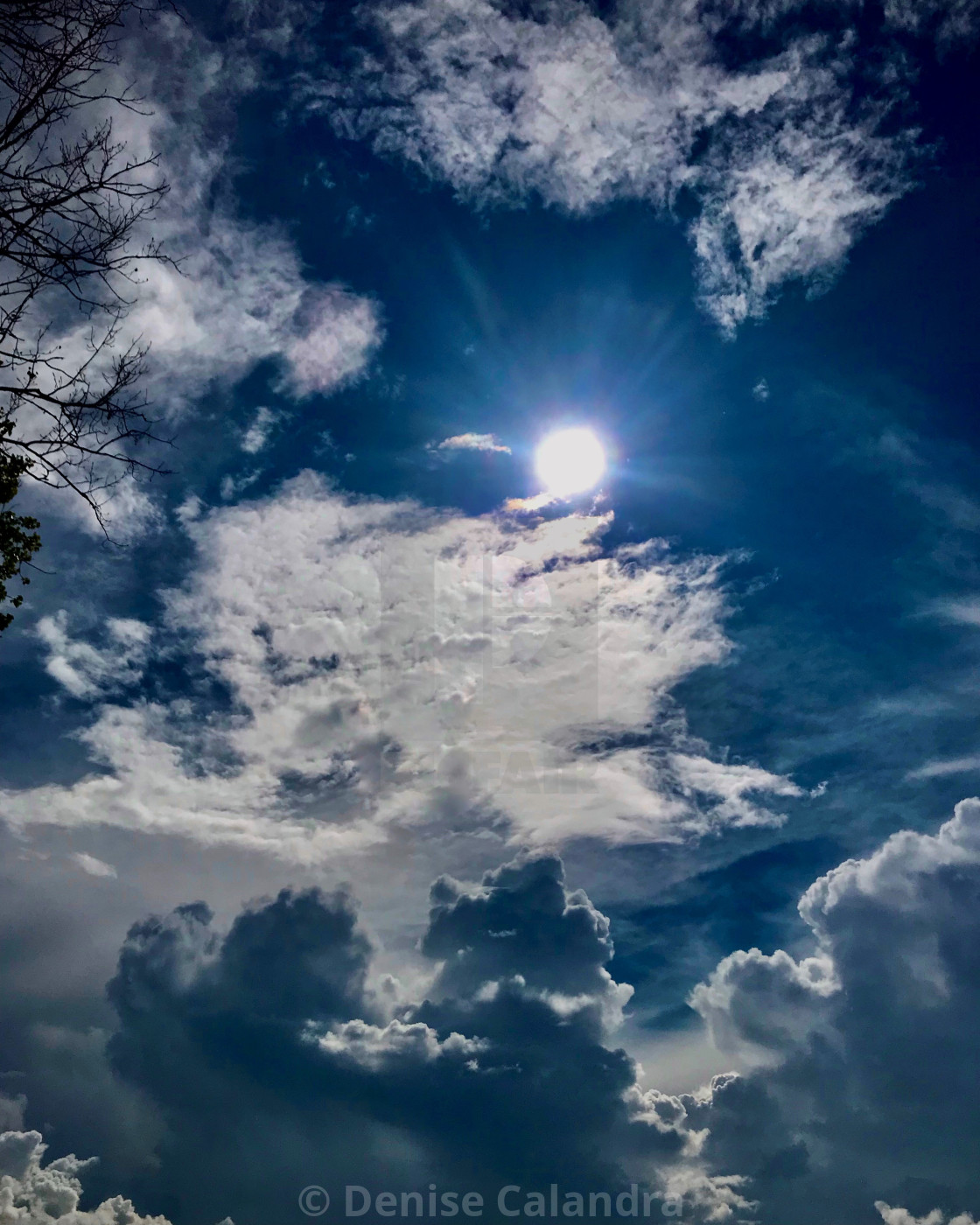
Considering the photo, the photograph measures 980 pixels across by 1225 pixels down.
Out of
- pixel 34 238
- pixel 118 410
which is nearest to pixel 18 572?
pixel 118 410

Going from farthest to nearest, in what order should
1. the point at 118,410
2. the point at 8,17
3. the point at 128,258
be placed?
the point at 118,410 → the point at 128,258 → the point at 8,17

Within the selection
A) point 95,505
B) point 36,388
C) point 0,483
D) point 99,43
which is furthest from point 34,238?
point 0,483

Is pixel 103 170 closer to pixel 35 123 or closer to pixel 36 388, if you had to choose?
pixel 35 123

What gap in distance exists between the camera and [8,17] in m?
9.65

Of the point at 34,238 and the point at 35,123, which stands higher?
the point at 35,123

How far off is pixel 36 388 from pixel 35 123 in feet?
12.4

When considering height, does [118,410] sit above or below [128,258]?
below

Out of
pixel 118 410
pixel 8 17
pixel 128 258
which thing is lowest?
pixel 118 410

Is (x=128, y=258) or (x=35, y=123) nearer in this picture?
(x=35, y=123)

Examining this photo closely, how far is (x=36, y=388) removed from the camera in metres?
11.3

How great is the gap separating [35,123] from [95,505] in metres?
5.77

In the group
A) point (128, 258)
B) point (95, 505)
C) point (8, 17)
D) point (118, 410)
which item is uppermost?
point (8, 17)

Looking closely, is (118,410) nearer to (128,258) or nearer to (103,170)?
(128,258)

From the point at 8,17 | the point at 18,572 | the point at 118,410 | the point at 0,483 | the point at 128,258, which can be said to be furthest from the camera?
the point at 18,572
